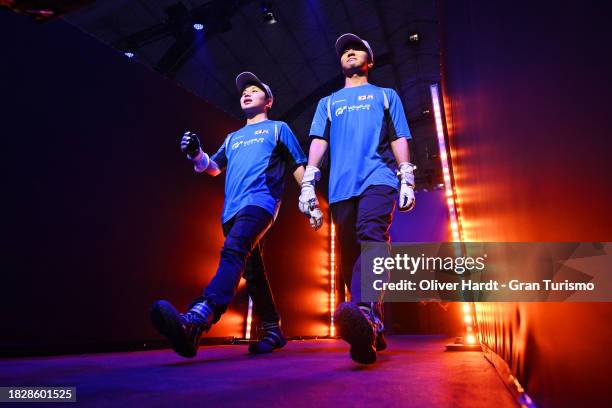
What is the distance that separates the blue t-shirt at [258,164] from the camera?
2.39 metres

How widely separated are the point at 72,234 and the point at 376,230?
70.7 inches

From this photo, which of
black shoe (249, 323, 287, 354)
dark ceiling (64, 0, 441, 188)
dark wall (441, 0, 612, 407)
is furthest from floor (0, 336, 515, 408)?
dark ceiling (64, 0, 441, 188)

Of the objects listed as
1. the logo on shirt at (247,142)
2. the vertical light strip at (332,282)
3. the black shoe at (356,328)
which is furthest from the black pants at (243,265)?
the vertical light strip at (332,282)

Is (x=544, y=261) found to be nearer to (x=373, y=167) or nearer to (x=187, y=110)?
(x=373, y=167)

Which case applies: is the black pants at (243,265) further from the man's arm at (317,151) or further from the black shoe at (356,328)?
the black shoe at (356,328)

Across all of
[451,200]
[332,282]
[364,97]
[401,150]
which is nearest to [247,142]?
[364,97]

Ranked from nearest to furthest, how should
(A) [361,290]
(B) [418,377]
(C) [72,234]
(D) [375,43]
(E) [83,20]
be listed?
(B) [418,377] → (A) [361,290] → (C) [72,234] → (E) [83,20] → (D) [375,43]

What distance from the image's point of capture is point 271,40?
933 centimetres

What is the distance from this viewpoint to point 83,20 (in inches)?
302

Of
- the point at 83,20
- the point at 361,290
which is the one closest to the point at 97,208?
the point at 361,290

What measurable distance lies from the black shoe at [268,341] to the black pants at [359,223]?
2.33 feet

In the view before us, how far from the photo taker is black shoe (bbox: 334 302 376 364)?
1492mm

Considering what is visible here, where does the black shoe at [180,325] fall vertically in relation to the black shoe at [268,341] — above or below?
above

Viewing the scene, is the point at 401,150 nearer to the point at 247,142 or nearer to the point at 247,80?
the point at 247,142
